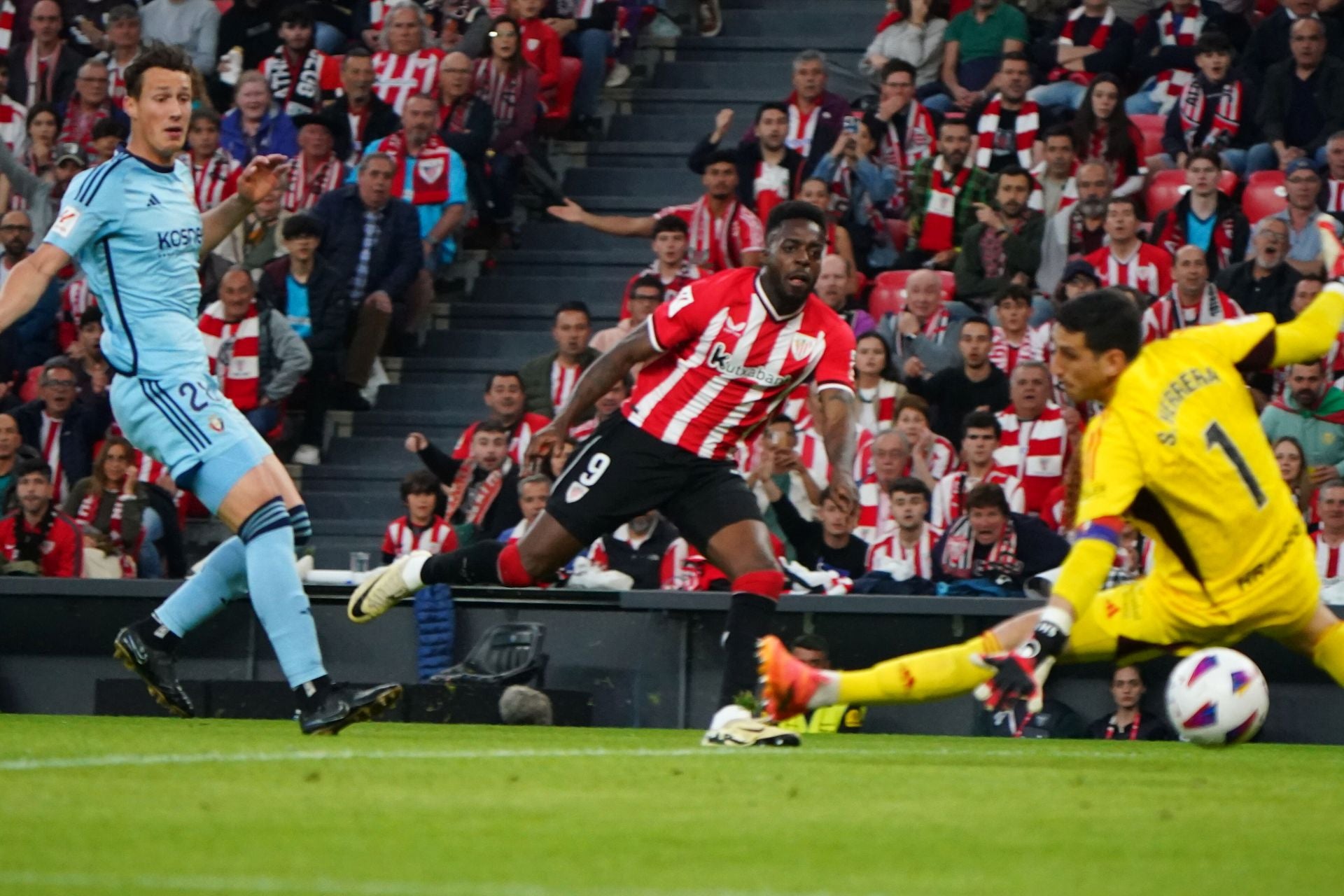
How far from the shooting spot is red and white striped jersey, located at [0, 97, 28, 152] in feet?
58.6

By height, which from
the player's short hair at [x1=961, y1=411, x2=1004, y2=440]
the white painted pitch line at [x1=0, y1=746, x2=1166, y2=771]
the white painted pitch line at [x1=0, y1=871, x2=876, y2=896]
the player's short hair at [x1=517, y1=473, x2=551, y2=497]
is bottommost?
the white painted pitch line at [x1=0, y1=746, x2=1166, y2=771]

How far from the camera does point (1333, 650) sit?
745 cm

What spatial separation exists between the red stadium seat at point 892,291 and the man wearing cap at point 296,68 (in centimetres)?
531

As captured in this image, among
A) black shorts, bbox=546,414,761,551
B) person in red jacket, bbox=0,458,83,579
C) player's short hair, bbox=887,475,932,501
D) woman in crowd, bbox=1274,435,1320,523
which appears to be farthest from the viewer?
person in red jacket, bbox=0,458,83,579

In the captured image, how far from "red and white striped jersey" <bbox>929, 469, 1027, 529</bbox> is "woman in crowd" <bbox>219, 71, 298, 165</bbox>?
21.6 ft

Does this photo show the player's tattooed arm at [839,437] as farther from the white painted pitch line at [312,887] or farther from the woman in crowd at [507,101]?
the woman in crowd at [507,101]

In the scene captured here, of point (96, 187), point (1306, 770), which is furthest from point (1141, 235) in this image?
point (96, 187)

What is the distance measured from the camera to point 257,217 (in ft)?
53.0

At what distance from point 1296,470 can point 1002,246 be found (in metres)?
3.19

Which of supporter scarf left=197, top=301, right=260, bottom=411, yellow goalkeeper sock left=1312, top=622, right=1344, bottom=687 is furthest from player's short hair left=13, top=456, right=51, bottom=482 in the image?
Result: yellow goalkeeper sock left=1312, top=622, right=1344, bottom=687

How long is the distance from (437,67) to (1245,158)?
6220 millimetres

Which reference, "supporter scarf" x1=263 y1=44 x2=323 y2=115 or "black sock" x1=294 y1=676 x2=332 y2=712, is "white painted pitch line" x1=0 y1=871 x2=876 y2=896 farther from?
→ "supporter scarf" x1=263 y1=44 x2=323 y2=115

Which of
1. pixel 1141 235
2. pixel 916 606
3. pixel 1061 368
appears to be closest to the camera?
pixel 1061 368

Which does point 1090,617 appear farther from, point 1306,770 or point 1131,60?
point 1131,60
